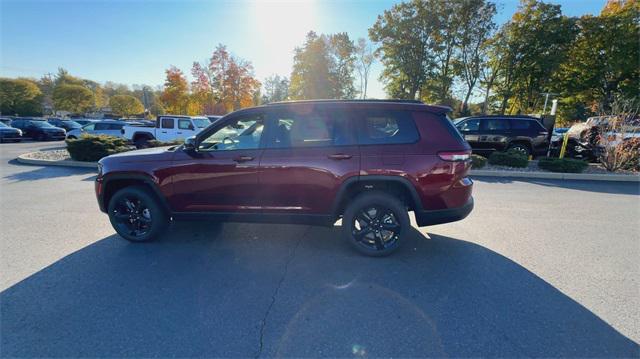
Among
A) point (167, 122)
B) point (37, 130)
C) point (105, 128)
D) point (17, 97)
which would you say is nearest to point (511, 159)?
point (167, 122)

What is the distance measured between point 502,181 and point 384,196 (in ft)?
21.3

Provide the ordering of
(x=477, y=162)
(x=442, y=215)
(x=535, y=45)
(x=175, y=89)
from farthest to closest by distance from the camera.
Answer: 1. (x=175, y=89)
2. (x=535, y=45)
3. (x=477, y=162)
4. (x=442, y=215)

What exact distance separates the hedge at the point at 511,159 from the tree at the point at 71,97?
64.3m

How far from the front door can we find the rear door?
0.17m

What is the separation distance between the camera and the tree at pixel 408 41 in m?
24.5

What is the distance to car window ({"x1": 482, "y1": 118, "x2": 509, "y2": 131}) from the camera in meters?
10.2

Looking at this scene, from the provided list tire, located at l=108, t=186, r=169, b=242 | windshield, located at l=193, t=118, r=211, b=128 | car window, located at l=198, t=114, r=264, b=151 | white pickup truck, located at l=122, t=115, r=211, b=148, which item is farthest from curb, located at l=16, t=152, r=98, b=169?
car window, located at l=198, t=114, r=264, b=151

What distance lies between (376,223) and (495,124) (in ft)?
31.5

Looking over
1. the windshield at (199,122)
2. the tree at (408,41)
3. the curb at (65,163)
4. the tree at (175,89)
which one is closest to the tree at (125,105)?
the tree at (175,89)

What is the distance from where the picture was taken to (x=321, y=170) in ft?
10.5

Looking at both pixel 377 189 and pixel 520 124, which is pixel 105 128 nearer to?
pixel 377 189

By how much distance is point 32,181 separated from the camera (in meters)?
7.08

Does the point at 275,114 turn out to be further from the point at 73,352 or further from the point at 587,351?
the point at 587,351

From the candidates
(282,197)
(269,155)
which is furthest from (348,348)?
(269,155)
